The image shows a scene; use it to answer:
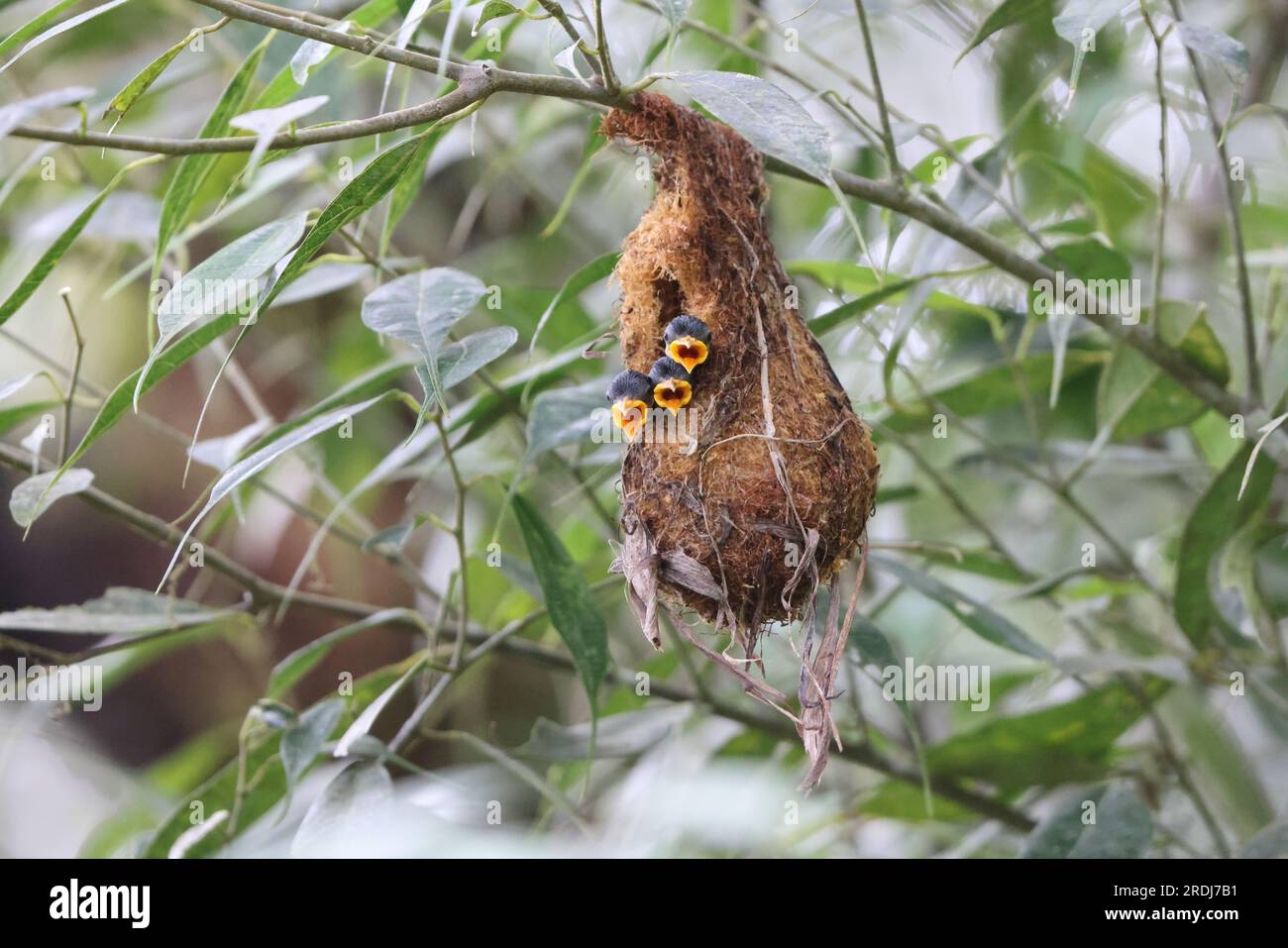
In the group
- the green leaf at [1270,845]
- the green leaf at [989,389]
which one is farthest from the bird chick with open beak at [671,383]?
the green leaf at [1270,845]

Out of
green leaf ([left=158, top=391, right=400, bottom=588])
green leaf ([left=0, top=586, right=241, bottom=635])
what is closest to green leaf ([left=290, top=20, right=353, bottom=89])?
green leaf ([left=158, top=391, right=400, bottom=588])

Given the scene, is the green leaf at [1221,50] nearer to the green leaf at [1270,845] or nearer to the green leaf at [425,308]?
the green leaf at [425,308]

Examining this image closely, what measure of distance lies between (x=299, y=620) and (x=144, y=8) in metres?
1.27

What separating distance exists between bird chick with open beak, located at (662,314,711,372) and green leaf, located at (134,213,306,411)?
0.30m

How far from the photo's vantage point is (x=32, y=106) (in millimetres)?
758

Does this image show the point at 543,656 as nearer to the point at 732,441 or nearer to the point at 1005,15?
the point at 732,441

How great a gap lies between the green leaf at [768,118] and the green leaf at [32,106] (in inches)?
16.4

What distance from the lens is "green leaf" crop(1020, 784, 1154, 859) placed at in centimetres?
131

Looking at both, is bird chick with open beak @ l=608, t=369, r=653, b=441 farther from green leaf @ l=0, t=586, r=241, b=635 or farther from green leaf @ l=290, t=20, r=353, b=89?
→ green leaf @ l=0, t=586, r=241, b=635
